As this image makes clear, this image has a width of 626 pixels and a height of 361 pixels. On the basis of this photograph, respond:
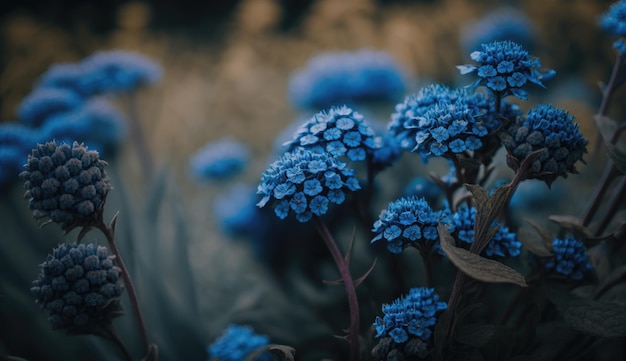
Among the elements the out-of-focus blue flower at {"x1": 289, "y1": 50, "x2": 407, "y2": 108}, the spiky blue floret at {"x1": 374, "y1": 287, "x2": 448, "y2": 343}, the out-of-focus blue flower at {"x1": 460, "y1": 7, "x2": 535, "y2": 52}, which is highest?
the out-of-focus blue flower at {"x1": 460, "y1": 7, "x2": 535, "y2": 52}

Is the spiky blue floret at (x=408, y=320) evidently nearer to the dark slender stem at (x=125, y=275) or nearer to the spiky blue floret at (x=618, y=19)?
the dark slender stem at (x=125, y=275)

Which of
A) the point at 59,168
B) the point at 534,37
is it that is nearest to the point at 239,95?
the point at 534,37

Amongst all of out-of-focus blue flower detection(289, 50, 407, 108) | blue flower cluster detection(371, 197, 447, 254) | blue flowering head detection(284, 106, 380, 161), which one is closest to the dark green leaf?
blue flower cluster detection(371, 197, 447, 254)

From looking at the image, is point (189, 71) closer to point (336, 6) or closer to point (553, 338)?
point (336, 6)

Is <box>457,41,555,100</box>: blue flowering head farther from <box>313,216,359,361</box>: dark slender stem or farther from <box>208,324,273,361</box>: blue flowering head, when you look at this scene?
<box>208,324,273,361</box>: blue flowering head

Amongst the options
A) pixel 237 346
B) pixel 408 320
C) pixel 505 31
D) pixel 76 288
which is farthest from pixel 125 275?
pixel 505 31

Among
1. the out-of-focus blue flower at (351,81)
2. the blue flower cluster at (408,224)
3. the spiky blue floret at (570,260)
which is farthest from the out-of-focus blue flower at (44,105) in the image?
the spiky blue floret at (570,260)
